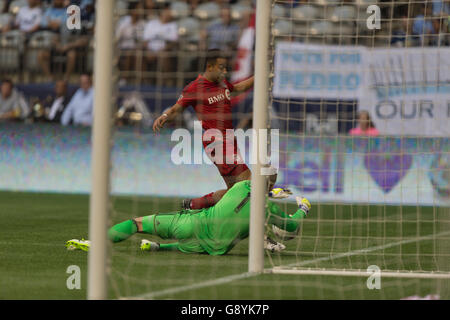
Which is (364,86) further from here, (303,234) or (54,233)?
(54,233)

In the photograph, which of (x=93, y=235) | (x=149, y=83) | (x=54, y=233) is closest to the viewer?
(x=93, y=235)

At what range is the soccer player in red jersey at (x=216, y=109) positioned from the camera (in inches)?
376

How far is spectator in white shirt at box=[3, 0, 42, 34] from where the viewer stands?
55.8 ft

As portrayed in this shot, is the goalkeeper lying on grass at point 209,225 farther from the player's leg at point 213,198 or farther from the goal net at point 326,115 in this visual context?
the goal net at point 326,115

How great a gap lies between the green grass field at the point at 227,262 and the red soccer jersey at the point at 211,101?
4.52 ft

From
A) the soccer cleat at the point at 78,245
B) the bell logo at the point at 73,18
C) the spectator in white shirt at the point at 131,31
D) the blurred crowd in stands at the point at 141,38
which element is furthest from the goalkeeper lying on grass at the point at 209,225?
the bell logo at the point at 73,18

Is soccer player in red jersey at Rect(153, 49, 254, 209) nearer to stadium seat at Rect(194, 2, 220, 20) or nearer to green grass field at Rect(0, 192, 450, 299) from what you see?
green grass field at Rect(0, 192, 450, 299)

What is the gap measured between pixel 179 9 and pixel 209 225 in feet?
29.2

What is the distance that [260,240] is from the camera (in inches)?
293

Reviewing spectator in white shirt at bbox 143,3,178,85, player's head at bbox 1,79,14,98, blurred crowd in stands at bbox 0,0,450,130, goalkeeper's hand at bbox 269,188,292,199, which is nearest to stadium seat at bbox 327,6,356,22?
blurred crowd in stands at bbox 0,0,450,130

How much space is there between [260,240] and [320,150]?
6.84 meters

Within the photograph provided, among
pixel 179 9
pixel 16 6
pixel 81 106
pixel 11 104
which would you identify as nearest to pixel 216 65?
pixel 81 106

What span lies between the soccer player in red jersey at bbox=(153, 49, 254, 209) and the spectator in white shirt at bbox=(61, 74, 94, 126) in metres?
5.67
